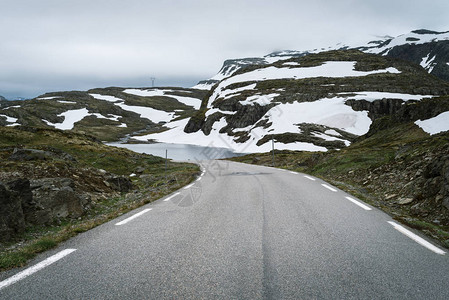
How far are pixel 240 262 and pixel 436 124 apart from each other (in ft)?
94.5

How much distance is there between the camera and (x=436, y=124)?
1000 inches

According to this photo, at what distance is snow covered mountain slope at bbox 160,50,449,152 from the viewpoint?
7500cm

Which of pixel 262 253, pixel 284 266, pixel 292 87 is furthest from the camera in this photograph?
pixel 292 87

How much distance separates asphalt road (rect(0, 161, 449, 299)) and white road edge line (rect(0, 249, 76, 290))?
2cm

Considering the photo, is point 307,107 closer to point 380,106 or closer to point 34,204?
point 380,106

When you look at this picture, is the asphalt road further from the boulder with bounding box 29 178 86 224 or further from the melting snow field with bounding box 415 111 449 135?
the melting snow field with bounding box 415 111 449 135

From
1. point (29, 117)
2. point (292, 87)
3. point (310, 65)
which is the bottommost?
point (29, 117)

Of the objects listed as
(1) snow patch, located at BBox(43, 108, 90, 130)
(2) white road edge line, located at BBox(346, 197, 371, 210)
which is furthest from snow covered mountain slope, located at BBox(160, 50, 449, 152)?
(1) snow patch, located at BBox(43, 108, 90, 130)

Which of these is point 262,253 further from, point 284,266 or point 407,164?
point 407,164

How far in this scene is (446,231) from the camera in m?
6.55

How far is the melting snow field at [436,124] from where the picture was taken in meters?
24.2

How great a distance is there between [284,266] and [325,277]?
1.99ft

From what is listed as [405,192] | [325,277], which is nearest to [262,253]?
[325,277]

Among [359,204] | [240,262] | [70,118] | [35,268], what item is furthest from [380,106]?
[70,118]
